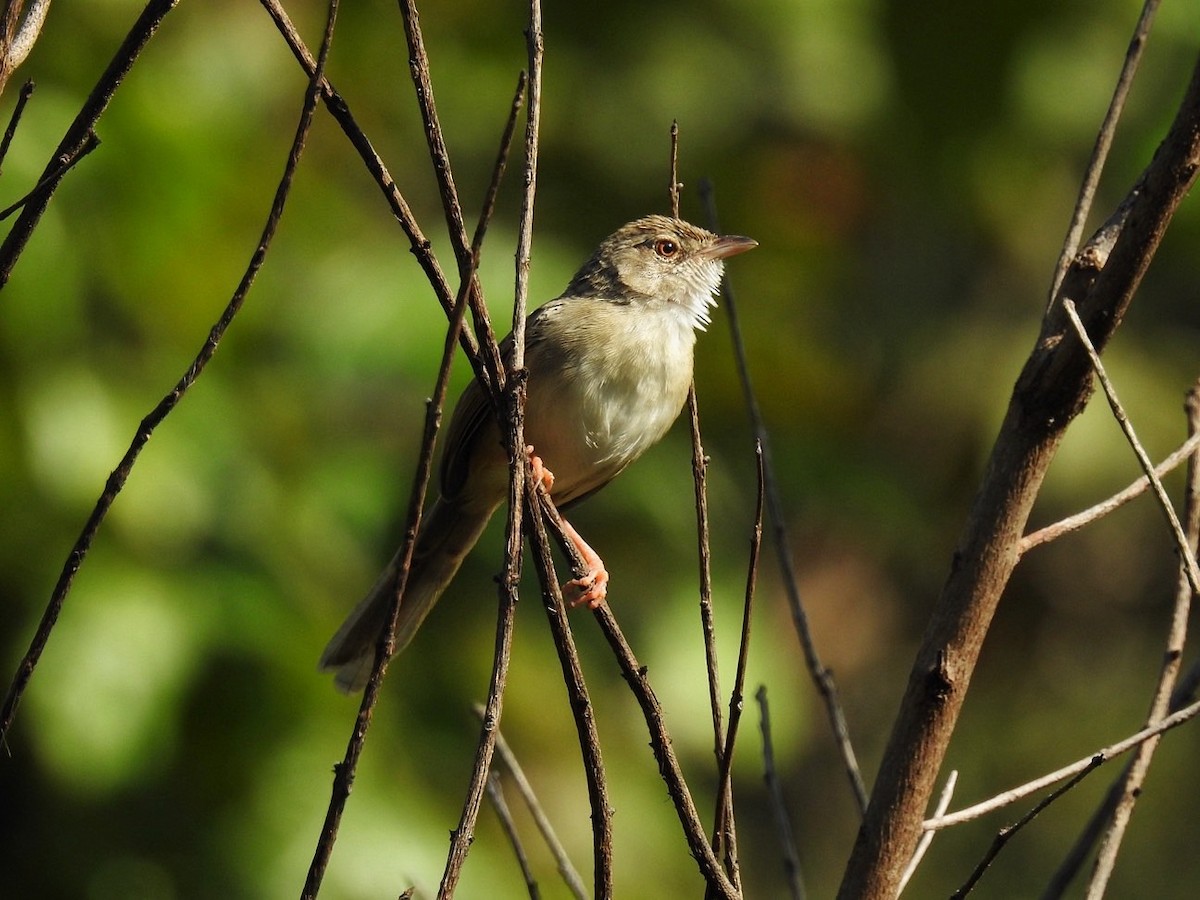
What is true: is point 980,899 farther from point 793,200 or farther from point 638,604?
point 793,200

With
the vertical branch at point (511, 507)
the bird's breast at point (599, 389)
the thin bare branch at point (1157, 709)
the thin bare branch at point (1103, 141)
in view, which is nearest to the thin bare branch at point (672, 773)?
the vertical branch at point (511, 507)

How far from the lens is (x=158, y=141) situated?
15.5ft

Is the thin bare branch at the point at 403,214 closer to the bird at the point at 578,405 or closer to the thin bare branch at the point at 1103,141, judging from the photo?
the thin bare branch at the point at 1103,141

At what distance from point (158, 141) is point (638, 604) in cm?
242

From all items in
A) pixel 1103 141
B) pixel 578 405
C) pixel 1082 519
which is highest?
pixel 578 405

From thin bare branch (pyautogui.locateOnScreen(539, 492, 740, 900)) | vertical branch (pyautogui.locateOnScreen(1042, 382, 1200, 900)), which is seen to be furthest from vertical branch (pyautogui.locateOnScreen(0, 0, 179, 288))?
vertical branch (pyautogui.locateOnScreen(1042, 382, 1200, 900))

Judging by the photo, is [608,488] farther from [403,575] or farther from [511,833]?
[403,575]

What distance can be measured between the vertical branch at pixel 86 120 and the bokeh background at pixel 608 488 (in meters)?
2.56

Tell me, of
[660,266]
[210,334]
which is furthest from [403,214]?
[660,266]

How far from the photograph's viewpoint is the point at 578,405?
4.08 m

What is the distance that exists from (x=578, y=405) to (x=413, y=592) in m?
0.74

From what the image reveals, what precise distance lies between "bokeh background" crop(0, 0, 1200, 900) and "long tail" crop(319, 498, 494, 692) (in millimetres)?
462

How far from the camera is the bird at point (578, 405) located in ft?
13.4

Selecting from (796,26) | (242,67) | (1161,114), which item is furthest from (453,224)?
→ (1161,114)
